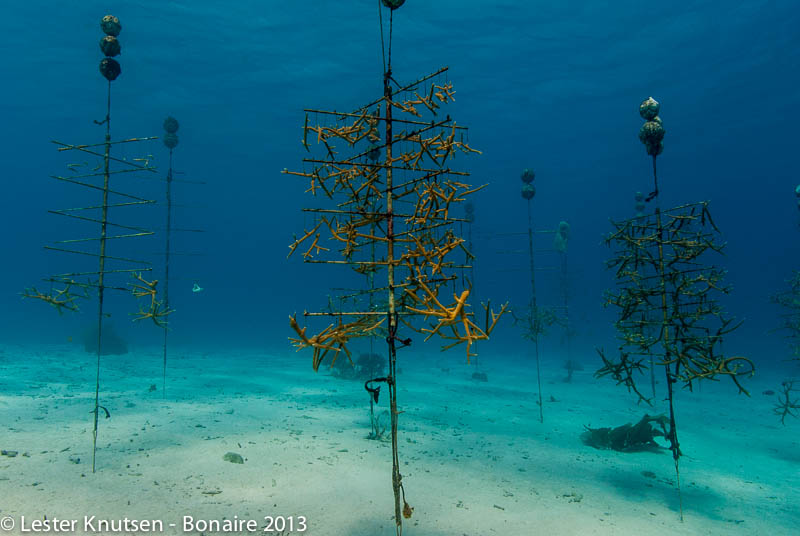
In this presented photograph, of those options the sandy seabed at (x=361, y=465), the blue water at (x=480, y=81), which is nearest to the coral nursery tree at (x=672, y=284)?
the sandy seabed at (x=361, y=465)

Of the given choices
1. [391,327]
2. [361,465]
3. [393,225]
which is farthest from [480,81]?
[391,327]

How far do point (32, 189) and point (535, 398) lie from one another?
659 feet

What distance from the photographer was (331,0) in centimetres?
4100

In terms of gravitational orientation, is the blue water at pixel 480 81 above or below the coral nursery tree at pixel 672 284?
above

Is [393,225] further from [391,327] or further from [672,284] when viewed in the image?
[672,284]

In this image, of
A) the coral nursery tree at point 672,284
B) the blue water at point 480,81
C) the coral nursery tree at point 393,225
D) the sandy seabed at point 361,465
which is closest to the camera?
the coral nursery tree at point 393,225

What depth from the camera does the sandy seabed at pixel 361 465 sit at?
7.57 meters

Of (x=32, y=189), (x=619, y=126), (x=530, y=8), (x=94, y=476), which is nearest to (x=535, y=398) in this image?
(x=94, y=476)

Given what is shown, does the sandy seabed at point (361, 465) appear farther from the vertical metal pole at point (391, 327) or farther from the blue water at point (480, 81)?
the blue water at point (480, 81)

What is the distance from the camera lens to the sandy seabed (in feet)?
24.8

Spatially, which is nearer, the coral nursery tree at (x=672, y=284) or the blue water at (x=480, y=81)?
the coral nursery tree at (x=672, y=284)

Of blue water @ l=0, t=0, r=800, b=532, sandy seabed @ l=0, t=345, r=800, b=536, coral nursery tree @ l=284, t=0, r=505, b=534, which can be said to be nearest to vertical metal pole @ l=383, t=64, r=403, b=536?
coral nursery tree @ l=284, t=0, r=505, b=534

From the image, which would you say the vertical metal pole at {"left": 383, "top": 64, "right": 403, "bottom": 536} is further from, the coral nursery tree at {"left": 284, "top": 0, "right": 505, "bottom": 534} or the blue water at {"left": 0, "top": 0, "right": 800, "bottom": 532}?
the blue water at {"left": 0, "top": 0, "right": 800, "bottom": 532}

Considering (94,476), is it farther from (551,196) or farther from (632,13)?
(551,196)
